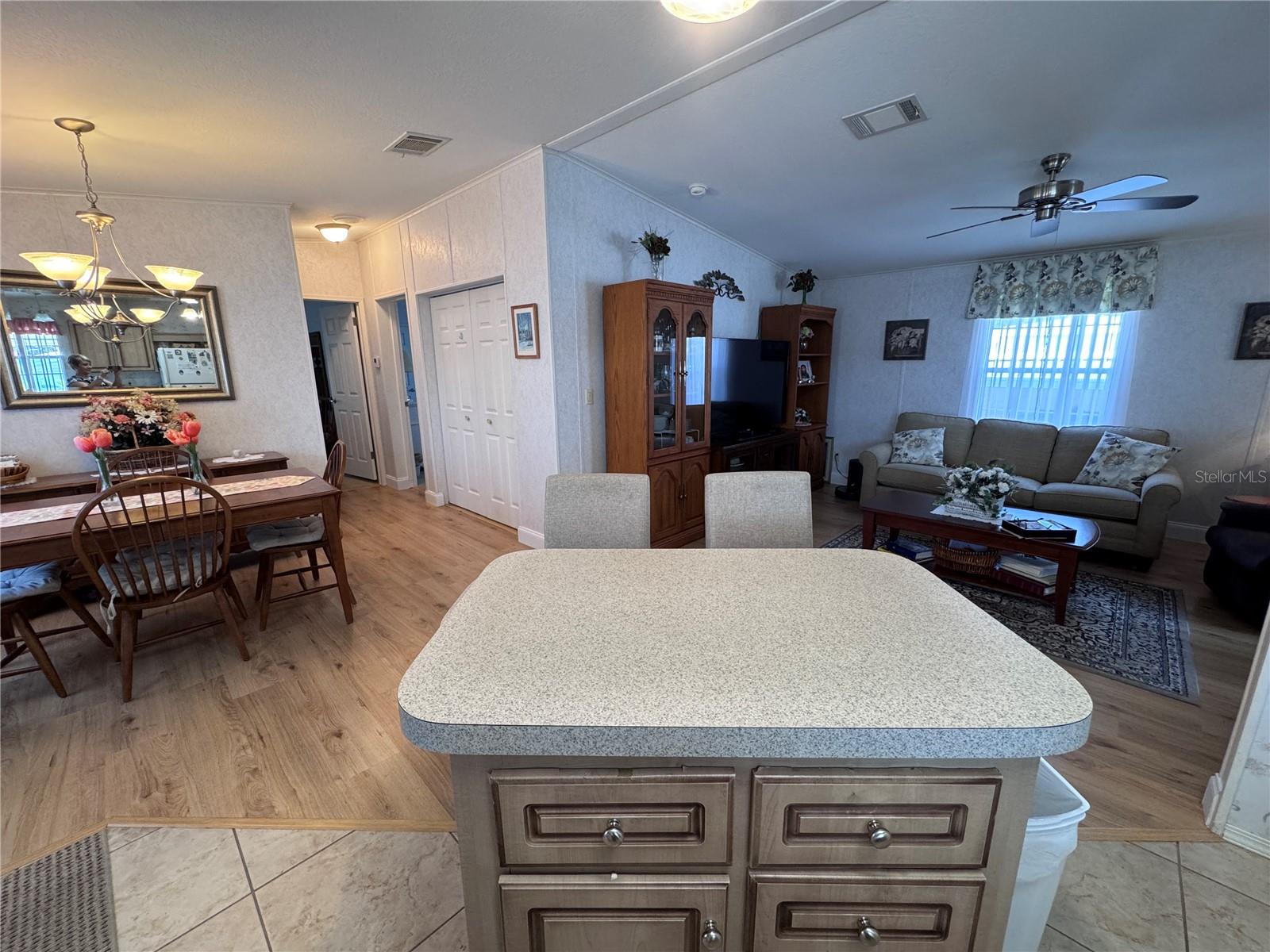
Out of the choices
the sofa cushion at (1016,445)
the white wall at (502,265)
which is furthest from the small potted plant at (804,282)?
the white wall at (502,265)

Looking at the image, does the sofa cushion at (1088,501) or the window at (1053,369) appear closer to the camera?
the sofa cushion at (1088,501)

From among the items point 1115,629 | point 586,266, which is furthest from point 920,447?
point 586,266

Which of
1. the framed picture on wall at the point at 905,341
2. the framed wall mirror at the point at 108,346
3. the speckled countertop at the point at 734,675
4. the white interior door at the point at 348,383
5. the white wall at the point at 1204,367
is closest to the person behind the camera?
the speckled countertop at the point at 734,675

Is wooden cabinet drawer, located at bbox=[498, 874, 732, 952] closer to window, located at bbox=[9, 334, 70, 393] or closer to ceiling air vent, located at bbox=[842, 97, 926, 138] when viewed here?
ceiling air vent, located at bbox=[842, 97, 926, 138]

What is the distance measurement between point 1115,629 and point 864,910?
9.26 ft

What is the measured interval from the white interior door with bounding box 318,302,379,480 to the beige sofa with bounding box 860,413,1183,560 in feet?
17.4

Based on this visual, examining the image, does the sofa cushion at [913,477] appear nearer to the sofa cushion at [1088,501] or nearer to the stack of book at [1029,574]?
the sofa cushion at [1088,501]

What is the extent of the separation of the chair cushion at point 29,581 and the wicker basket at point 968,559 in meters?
4.40

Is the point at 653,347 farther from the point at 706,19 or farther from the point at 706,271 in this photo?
the point at 706,19

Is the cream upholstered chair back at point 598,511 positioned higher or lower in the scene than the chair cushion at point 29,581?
higher

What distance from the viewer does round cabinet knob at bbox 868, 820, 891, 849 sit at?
0.76 metres

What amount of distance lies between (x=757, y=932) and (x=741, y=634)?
1.57 feet

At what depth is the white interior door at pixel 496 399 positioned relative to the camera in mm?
3801

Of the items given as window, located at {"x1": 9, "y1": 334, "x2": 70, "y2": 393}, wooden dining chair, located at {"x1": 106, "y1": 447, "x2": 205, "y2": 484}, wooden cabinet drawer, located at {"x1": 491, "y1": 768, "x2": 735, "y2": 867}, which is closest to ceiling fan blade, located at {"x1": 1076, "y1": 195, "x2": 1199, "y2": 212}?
wooden cabinet drawer, located at {"x1": 491, "y1": 768, "x2": 735, "y2": 867}
